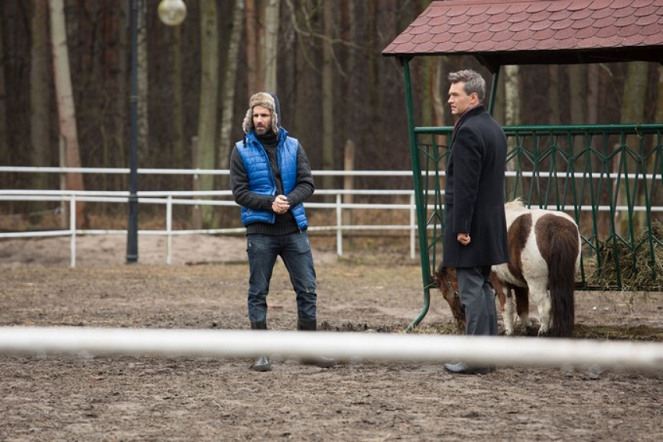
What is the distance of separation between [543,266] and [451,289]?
931mm

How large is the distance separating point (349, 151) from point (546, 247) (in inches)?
469

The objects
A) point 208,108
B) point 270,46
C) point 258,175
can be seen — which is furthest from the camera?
point 208,108

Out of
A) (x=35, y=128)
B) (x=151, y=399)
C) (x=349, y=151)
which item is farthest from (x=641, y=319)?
(x=35, y=128)

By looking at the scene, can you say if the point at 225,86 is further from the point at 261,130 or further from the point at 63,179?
the point at 261,130

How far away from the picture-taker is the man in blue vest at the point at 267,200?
22.1ft

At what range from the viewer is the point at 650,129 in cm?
787

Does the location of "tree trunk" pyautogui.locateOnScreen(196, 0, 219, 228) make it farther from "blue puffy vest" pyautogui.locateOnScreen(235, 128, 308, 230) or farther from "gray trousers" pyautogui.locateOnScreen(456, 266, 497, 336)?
"gray trousers" pyautogui.locateOnScreen(456, 266, 497, 336)

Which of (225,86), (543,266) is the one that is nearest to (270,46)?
(225,86)

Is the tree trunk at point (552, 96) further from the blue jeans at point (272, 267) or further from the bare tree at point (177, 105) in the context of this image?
the blue jeans at point (272, 267)

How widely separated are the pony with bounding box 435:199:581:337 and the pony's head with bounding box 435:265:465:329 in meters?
0.32

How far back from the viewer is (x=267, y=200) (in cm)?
673

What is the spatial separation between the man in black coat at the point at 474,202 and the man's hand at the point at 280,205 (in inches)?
38.4

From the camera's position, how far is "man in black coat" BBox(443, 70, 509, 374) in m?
6.55

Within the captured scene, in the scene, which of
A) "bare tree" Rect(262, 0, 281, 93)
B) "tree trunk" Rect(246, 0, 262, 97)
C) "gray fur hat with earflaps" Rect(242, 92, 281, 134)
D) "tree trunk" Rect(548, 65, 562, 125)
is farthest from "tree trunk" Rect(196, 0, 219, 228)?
"gray fur hat with earflaps" Rect(242, 92, 281, 134)
